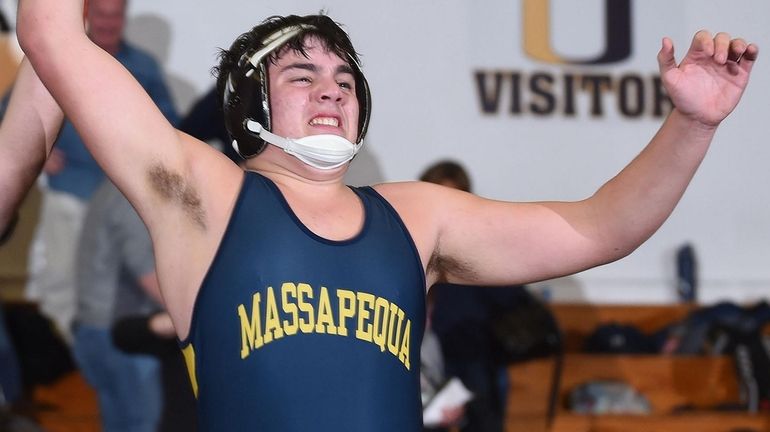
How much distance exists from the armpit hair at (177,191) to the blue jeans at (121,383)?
6.91 ft

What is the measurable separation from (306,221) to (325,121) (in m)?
0.18

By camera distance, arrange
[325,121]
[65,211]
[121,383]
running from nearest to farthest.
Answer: [325,121], [121,383], [65,211]

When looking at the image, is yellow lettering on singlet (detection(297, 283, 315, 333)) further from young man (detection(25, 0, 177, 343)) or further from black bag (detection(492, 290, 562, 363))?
young man (detection(25, 0, 177, 343))

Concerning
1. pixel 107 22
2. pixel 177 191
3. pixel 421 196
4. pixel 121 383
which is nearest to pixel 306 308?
pixel 177 191

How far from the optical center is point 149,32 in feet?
16.5

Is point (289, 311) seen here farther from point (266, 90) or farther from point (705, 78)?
point (705, 78)

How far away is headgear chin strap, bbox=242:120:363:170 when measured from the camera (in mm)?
2107

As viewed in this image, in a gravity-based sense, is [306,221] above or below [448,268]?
above

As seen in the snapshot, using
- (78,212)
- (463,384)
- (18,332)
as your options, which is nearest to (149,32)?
(78,212)

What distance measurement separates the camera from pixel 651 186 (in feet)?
7.06

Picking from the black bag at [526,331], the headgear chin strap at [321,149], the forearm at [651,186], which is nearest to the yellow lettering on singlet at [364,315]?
the headgear chin strap at [321,149]

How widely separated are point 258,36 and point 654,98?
3568 millimetres

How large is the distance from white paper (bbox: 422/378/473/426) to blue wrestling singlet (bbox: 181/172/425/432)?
1905 mm

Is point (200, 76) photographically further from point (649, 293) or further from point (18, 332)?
point (649, 293)
